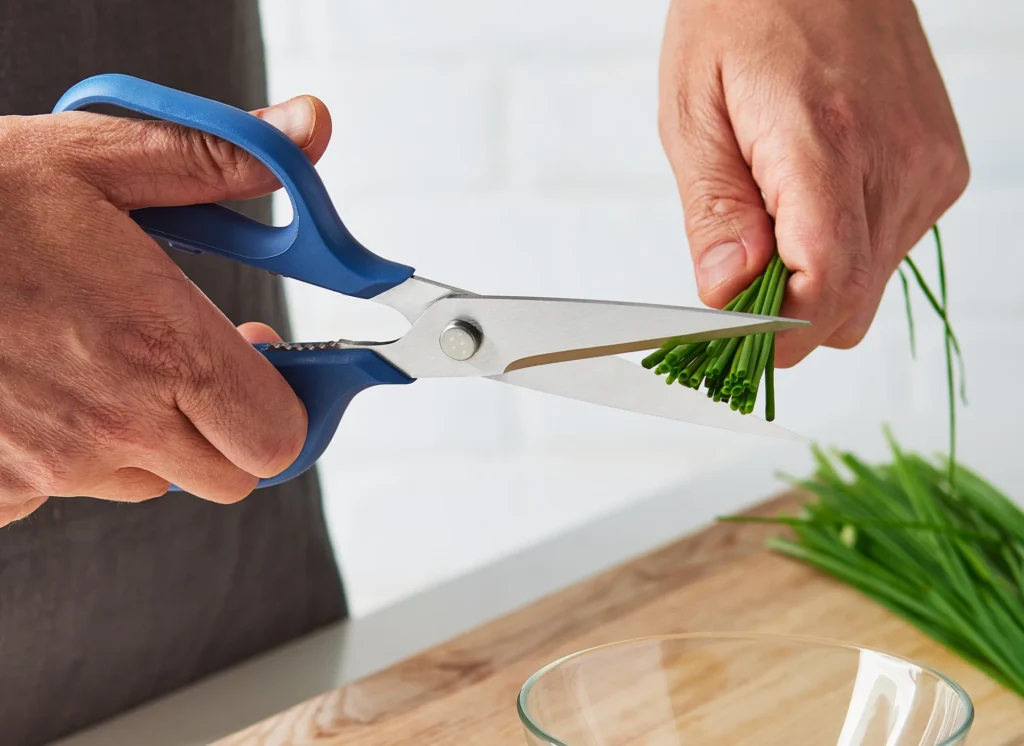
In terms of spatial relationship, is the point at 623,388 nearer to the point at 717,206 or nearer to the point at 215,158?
the point at 717,206

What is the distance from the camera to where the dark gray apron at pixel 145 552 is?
0.77 metres

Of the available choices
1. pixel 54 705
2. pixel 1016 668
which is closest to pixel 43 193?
pixel 54 705

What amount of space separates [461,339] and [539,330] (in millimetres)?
48

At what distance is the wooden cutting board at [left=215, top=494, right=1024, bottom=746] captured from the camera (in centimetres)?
76

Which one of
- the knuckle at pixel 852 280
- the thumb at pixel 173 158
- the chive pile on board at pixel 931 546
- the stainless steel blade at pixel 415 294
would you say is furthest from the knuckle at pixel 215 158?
the chive pile on board at pixel 931 546

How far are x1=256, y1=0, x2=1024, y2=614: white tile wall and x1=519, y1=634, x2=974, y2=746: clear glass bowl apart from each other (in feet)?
3.26

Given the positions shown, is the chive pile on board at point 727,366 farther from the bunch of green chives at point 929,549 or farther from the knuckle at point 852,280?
the bunch of green chives at point 929,549

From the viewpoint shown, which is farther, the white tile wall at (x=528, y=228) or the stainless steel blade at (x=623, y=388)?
the white tile wall at (x=528, y=228)

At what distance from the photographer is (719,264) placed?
72 centimetres

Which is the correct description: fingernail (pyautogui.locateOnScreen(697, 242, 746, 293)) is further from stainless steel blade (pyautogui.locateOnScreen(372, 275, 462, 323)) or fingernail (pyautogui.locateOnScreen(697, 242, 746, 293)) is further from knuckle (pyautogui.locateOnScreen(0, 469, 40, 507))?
knuckle (pyautogui.locateOnScreen(0, 469, 40, 507))

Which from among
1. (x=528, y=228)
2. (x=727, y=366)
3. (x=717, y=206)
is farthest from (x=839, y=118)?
(x=528, y=228)

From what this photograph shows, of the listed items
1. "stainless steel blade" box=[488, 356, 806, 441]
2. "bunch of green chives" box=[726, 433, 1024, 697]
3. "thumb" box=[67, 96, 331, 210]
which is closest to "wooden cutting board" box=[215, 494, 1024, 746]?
"bunch of green chives" box=[726, 433, 1024, 697]

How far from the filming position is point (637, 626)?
90 cm

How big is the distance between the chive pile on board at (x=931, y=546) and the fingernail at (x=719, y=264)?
0.19 m
